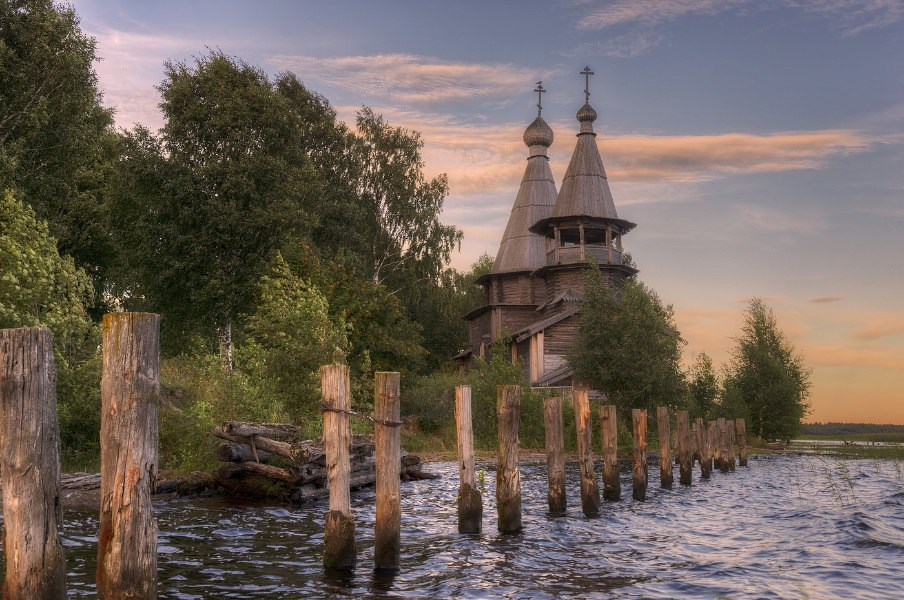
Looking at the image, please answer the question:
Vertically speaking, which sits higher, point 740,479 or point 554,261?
point 554,261

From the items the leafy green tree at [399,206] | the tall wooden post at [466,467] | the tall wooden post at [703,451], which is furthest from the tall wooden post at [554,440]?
the leafy green tree at [399,206]

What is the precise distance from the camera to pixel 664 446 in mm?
21016

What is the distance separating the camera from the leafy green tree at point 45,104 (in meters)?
30.8

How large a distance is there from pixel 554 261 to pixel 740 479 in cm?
2383

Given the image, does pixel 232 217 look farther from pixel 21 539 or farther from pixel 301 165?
pixel 21 539

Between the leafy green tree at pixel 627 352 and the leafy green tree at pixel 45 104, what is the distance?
2428cm

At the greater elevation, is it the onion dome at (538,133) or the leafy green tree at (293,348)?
the onion dome at (538,133)

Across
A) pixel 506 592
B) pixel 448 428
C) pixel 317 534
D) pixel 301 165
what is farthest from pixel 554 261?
pixel 506 592

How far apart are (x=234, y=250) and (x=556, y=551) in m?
26.6

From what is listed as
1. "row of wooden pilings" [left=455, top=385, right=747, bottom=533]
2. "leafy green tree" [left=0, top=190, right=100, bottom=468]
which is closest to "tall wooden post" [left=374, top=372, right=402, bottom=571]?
"row of wooden pilings" [left=455, top=385, right=747, bottom=533]

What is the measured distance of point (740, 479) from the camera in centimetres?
2667

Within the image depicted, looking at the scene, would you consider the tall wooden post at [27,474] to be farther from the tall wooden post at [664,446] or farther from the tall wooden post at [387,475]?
the tall wooden post at [664,446]

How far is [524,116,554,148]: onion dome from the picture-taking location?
59500 mm

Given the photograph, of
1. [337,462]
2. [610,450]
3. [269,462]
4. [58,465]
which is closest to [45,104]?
[269,462]
